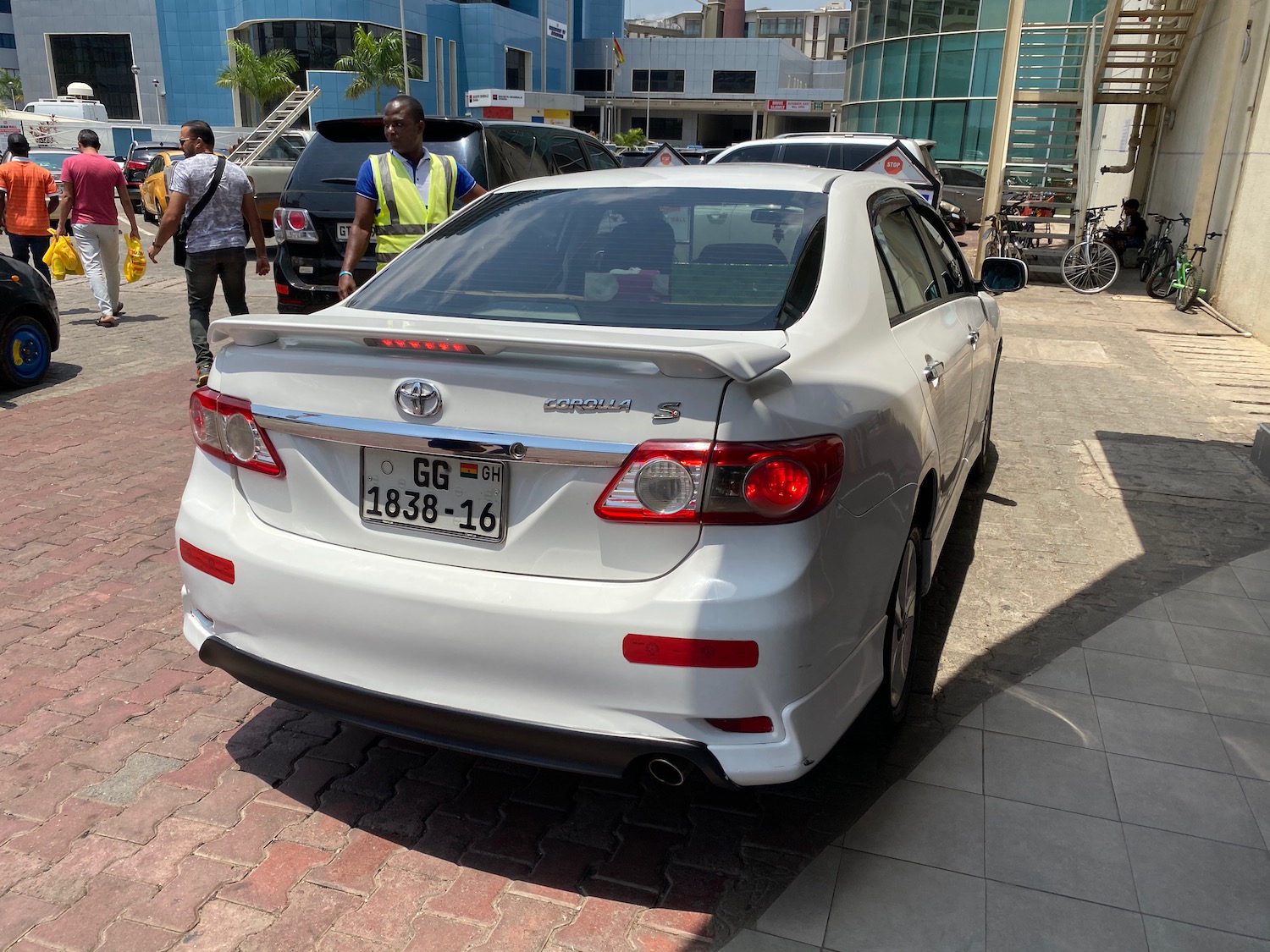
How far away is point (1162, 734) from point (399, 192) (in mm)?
4587

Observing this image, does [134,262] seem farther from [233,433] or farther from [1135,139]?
[1135,139]

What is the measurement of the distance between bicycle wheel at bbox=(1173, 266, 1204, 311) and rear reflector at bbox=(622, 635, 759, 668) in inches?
528

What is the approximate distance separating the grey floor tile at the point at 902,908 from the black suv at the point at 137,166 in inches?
911

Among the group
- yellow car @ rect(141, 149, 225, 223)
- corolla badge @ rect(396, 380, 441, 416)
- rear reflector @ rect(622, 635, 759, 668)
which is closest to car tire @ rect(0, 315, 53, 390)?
corolla badge @ rect(396, 380, 441, 416)

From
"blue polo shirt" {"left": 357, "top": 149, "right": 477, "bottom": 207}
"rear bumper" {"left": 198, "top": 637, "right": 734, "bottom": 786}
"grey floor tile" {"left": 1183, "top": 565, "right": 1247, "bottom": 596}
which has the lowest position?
"grey floor tile" {"left": 1183, "top": 565, "right": 1247, "bottom": 596}

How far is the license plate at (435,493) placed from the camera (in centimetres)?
253

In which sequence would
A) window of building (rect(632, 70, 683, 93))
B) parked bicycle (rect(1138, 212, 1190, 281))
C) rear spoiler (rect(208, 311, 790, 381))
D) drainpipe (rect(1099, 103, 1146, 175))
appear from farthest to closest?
window of building (rect(632, 70, 683, 93))
drainpipe (rect(1099, 103, 1146, 175))
parked bicycle (rect(1138, 212, 1190, 281))
rear spoiler (rect(208, 311, 790, 381))

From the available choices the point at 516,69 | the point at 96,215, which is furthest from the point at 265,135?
the point at 516,69

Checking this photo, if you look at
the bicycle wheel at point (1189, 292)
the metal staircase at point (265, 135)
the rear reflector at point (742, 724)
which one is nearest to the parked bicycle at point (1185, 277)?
the bicycle wheel at point (1189, 292)

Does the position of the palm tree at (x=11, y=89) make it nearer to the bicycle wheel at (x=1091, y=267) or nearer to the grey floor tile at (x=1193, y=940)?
the bicycle wheel at (x=1091, y=267)

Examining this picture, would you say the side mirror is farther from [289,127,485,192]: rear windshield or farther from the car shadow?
[289,127,485,192]: rear windshield

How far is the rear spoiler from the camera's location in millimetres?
2311

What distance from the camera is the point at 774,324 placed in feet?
9.37

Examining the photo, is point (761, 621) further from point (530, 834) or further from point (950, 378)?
point (950, 378)
